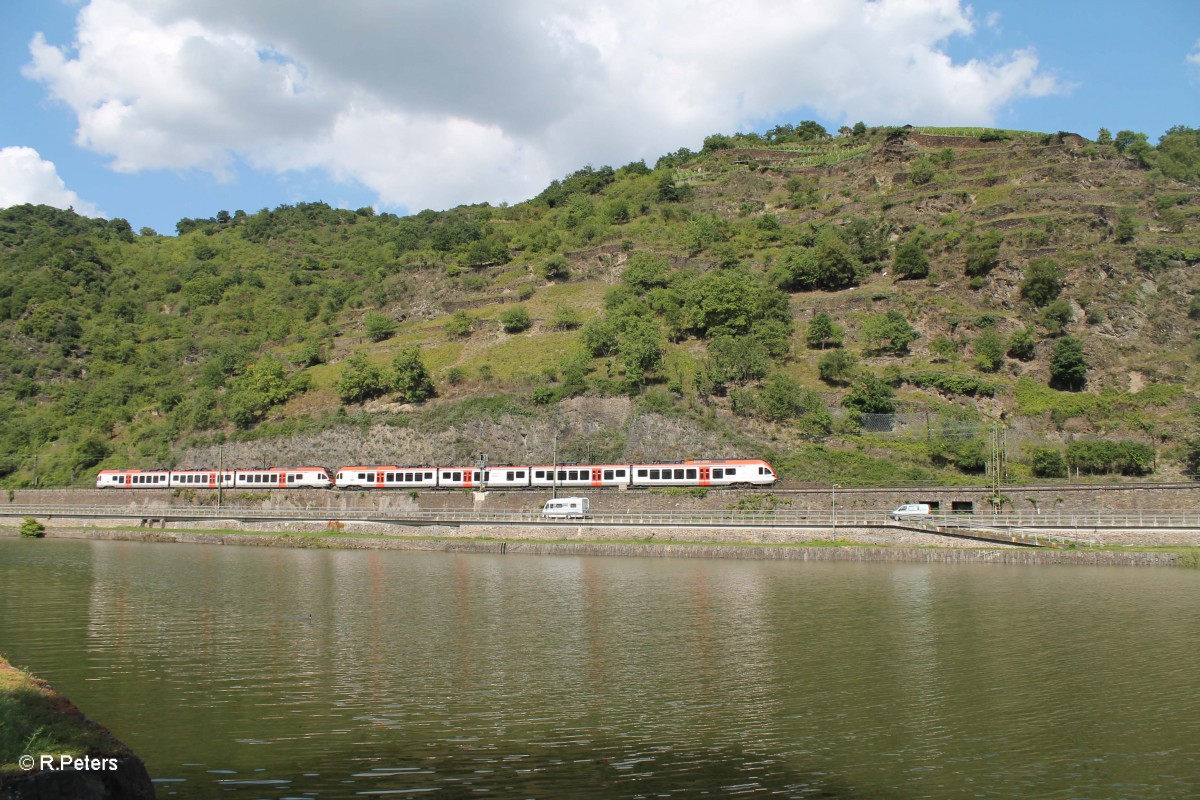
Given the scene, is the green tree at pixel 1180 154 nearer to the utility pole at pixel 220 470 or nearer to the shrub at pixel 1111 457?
the shrub at pixel 1111 457

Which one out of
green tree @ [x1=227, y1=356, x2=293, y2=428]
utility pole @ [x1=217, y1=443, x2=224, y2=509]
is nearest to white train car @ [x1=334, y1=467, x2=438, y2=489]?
utility pole @ [x1=217, y1=443, x2=224, y2=509]

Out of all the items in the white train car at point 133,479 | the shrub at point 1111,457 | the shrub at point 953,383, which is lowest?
the white train car at point 133,479

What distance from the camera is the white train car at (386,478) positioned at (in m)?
68.9

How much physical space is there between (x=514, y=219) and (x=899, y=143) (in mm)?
67258

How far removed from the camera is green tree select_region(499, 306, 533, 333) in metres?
95.0

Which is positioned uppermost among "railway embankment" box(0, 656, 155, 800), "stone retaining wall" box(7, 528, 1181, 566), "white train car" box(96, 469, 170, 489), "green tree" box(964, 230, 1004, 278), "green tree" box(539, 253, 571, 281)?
"green tree" box(539, 253, 571, 281)

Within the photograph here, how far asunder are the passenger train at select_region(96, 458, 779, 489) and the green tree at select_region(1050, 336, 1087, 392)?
28094mm

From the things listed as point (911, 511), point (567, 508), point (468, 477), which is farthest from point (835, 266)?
point (567, 508)

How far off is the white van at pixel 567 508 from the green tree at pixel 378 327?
2001 inches

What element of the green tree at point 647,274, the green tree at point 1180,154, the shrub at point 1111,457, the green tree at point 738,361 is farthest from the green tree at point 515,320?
the green tree at point 1180,154

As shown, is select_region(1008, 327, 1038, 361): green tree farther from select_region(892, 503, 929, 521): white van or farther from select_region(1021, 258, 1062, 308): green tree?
select_region(892, 503, 929, 521): white van

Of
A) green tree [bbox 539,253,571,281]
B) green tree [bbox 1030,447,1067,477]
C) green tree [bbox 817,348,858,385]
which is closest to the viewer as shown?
green tree [bbox 1030,447,1067,477]

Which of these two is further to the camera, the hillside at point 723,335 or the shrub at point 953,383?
the shrub at point 953,383

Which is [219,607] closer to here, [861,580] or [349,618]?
[349,618]
